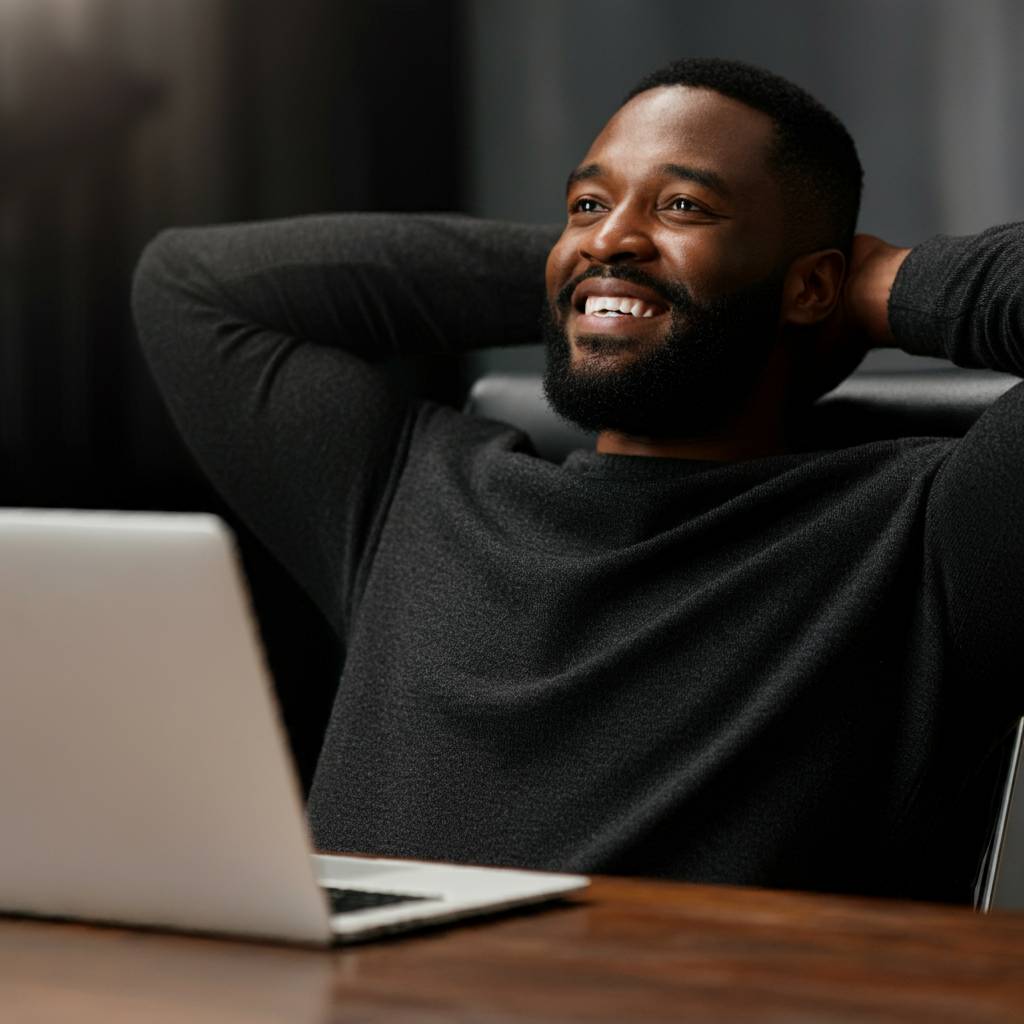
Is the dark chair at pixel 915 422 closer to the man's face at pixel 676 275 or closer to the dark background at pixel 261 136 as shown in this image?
the man's face at pixel 676 275

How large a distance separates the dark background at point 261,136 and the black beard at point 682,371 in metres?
0.67

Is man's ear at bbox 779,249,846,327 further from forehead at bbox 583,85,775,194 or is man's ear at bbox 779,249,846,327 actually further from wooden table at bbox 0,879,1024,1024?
wooden table at bbox 0,879,1024,1024

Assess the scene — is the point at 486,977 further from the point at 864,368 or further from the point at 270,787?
the point at 864,368

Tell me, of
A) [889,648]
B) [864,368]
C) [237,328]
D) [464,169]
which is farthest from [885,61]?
[889,648]

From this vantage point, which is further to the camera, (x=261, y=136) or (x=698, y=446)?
(x=261, y=136)

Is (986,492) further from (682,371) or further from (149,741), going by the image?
(149,741)

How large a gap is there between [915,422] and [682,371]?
21cm

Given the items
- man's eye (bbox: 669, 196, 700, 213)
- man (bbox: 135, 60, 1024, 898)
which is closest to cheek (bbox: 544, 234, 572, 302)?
man (bbox: 135, 60, 1024, 898)

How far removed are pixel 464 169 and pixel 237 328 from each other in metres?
0.96

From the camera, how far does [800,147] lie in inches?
60.7

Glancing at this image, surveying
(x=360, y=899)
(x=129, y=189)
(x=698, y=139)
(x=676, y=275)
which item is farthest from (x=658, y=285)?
(x=129, y=189)

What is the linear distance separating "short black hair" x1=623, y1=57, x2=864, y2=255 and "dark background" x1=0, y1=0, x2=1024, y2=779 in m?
0.54

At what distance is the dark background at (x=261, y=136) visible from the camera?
211 cm

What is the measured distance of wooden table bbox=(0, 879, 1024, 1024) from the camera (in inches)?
23.3
